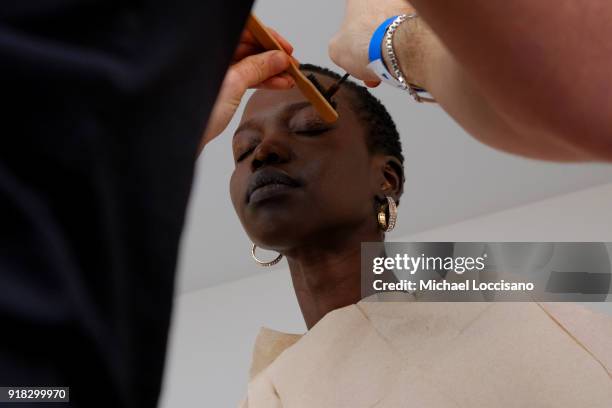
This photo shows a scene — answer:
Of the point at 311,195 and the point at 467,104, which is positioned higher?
the point at 467,104

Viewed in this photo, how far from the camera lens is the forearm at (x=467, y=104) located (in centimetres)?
54

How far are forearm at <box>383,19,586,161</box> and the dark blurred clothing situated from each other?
0.89ft

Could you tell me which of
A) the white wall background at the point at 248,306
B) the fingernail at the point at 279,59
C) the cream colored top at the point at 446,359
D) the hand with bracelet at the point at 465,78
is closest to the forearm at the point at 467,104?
the hand with bracelet at the point at 465,78

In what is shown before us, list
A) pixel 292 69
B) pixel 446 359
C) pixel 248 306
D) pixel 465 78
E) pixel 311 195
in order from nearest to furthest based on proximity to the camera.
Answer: pixel 465 78 → pixel 292 69 → pixel 446 359 → pixel 311 195 → pixel 248 306

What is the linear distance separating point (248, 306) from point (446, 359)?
54.8 inches

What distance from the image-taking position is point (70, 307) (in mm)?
237

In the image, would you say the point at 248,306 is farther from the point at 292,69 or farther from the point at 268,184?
the point at 292,69

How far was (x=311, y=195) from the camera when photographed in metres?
1.18

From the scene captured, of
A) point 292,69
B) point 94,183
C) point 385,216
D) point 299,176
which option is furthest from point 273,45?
point 94,183

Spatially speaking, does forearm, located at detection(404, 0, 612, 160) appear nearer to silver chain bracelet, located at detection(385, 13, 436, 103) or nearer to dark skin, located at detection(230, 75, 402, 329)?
silver chain bracelet, located at detection(385, 13, 436, 103)

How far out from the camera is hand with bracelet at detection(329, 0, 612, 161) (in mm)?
417

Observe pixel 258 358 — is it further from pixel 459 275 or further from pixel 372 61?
pixel 372 61

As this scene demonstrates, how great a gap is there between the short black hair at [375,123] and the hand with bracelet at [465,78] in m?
0.38

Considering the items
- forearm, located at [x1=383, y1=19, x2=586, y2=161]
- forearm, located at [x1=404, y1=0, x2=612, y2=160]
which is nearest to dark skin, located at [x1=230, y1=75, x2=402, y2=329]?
forearm, located at [x1=383, y1=19, x2=586, y2=161]
